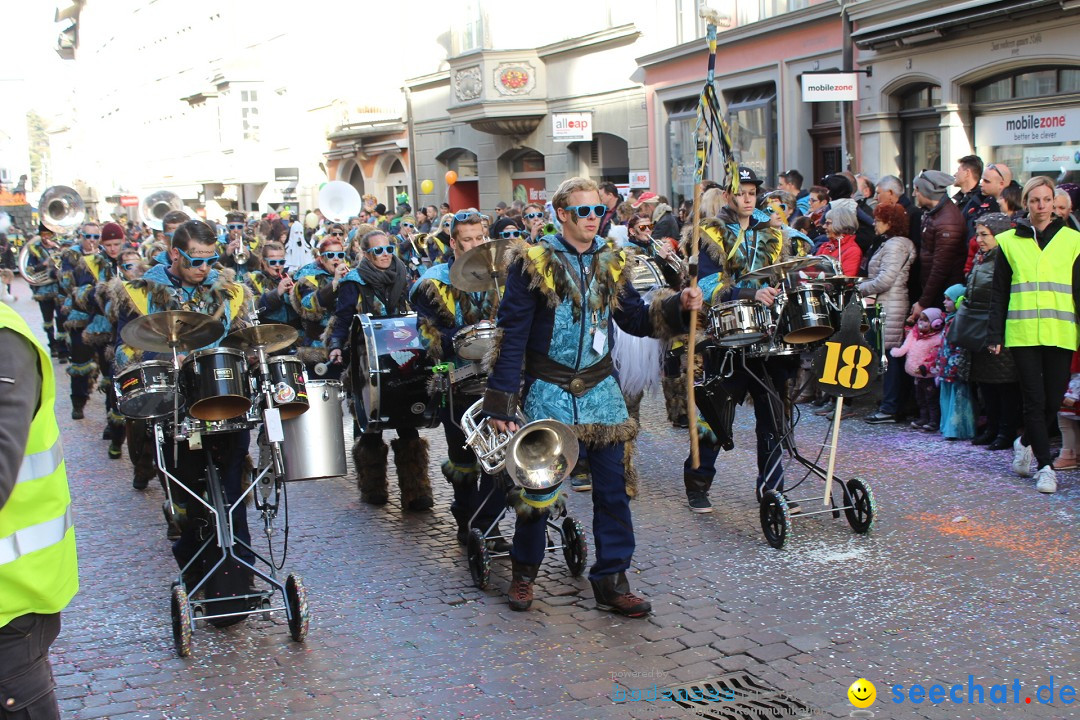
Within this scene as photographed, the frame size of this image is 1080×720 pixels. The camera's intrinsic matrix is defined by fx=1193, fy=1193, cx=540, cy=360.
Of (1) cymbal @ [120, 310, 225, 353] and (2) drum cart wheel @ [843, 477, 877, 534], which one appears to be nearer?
(1) cymbal @ [120, 310, 225, 353]

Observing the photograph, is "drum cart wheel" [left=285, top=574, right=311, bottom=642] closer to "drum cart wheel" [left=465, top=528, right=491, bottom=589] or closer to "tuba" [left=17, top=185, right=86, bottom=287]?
"drum cart wheel" [left=465, top=528, right=491, bottom=589]

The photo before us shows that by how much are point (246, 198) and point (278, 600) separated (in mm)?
42477

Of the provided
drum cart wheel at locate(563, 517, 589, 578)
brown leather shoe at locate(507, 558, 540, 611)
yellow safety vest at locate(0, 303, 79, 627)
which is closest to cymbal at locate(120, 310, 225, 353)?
brown leather shoe at locate(507, 558, 540, 611)

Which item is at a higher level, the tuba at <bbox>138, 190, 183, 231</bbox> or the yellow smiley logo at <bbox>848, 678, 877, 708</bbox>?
the tuba at <bbox>138, 190, 183, 231</bbox>

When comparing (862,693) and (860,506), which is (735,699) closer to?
(862,693)

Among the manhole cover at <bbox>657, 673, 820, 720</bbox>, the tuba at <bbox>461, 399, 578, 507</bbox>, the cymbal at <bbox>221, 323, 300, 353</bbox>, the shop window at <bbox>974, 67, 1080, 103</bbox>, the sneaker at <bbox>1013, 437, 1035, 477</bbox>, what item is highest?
the shop window at <bbox>974, 67, 1080, 103</bbox>

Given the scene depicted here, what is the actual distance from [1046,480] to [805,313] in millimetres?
2218

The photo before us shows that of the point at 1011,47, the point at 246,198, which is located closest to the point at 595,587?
the point at 1011,47

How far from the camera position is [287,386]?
5.71m

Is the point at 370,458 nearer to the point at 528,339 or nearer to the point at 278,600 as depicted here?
the point at 278,600

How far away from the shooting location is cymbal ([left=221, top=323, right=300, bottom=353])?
18.7ft

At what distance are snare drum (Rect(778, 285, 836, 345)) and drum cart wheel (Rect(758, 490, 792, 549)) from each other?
90 cm

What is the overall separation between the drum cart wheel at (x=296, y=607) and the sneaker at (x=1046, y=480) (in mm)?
4724

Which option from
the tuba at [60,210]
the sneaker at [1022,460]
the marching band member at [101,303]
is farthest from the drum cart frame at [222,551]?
the tuba at [60,210]
